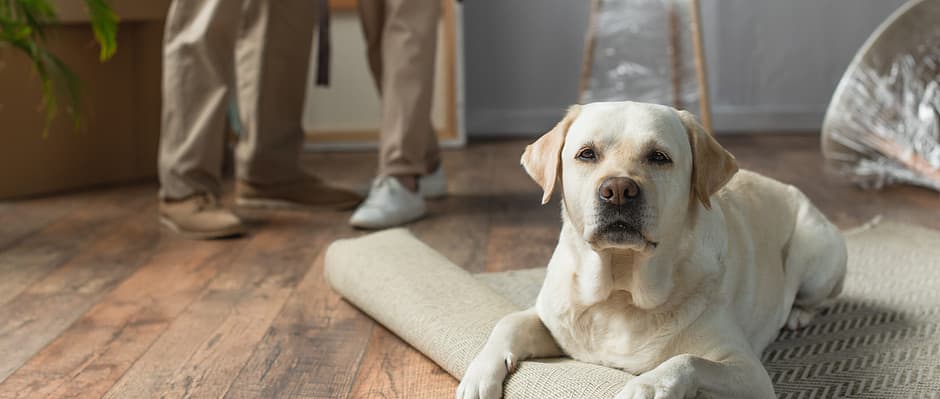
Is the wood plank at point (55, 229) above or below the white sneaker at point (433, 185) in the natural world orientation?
below

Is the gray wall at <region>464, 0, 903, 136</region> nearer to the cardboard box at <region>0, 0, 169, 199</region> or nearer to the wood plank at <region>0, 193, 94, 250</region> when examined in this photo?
the cardboard box at <region>0, 0, 169, 199</region>

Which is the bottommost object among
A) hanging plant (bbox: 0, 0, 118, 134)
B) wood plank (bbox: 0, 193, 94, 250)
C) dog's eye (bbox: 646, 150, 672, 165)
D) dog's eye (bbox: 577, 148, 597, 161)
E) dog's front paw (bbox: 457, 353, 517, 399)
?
wood plank (bbox: 0, 193, 94, 250)

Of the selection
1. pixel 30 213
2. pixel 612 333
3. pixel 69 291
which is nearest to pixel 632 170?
pixel 612 333

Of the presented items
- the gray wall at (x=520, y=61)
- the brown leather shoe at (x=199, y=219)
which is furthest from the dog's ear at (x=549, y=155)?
the gray wall at (x=520, y=61)

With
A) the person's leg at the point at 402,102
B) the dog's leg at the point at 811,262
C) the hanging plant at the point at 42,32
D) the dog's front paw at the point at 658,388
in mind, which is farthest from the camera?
the person's leg at the point at 402,102

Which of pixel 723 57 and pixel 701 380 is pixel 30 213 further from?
pixel 723 57

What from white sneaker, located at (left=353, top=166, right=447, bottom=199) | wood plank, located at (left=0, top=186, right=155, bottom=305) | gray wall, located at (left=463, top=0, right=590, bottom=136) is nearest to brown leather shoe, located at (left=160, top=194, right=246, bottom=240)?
wood plank, located at (left=0, top=186, right=155, bottom=305)

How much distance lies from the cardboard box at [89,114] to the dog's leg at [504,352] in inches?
88.6

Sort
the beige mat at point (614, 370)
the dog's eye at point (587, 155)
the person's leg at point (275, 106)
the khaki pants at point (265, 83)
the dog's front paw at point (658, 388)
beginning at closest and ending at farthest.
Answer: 1. the dog's front paw at point (658, 388)
2. the dog's eye at point (587, 155)
3. the beige mat at point (614, 370)
4. the khaki pants at point (265, 83)
5. the person's leg at point (275, 106)

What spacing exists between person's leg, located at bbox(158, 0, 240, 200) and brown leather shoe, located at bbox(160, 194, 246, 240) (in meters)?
0.03

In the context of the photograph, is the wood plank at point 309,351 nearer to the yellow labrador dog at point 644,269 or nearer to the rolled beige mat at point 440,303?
the rolled beige mat at point 440,303

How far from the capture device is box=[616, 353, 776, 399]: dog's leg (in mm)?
1304

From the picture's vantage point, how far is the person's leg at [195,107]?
2.75 meters

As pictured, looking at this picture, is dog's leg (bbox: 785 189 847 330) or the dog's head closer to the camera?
the dog's head
